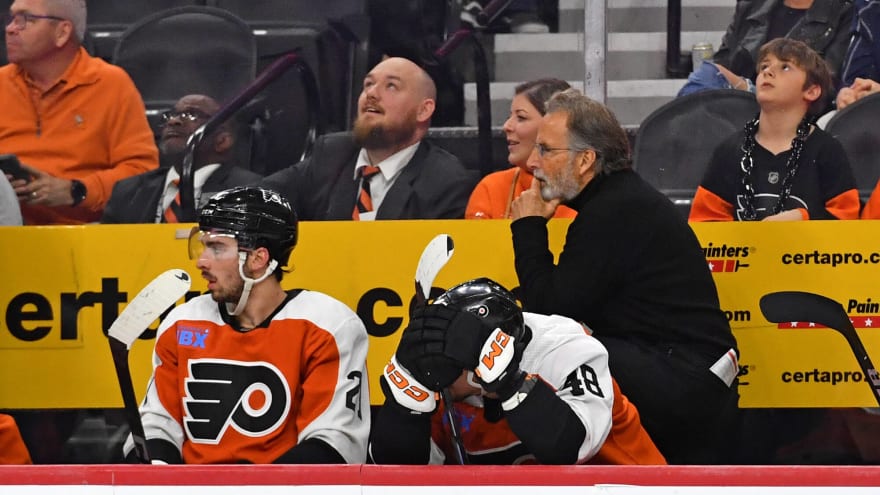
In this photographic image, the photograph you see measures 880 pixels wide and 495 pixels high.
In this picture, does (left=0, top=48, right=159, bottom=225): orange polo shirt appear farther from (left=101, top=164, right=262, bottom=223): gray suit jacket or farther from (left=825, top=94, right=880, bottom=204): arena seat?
(left=825, top=94, right=880, bottom=204): arena seat

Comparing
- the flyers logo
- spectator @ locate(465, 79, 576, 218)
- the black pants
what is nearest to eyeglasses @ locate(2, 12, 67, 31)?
spectator @ locate(465, 79, 576, 218)

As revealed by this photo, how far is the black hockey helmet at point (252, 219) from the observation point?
2.90 meters

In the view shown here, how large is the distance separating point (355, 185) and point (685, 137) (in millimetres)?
1057

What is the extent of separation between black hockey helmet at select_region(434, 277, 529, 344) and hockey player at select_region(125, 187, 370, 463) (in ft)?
1.93

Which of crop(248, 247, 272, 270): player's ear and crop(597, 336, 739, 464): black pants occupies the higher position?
crop(248, 247, 272, 270): player's ear

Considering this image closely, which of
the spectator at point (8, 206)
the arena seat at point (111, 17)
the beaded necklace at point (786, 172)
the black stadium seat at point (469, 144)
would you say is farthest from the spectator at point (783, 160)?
the arena seat at point (111, 17)

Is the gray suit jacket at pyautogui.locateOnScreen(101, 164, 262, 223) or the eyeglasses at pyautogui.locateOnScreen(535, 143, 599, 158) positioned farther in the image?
the gray suit jacket at pyautogui.locateOnScreen(101, 164, 262, 223)

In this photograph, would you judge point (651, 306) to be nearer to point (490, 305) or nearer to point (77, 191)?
point (490, 305)

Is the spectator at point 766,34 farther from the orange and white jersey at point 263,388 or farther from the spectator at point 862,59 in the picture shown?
the orange and white jersey at point 263,388

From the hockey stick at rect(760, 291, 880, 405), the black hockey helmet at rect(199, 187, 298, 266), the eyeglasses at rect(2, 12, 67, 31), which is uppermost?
the eyeglasses at rect(2, 12, 67, 31)

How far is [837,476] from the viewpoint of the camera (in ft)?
6.61

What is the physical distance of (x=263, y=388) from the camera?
111 inches

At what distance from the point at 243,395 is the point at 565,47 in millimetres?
2030

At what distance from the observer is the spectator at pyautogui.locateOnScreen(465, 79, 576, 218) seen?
3.79 meters
